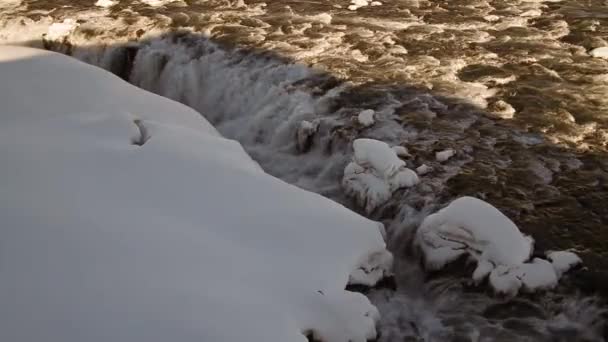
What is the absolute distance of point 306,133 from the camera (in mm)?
5156

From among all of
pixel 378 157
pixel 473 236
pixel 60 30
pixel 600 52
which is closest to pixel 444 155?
pixel 378 157

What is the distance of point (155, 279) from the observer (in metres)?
2.60

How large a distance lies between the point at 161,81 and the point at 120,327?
479 cm

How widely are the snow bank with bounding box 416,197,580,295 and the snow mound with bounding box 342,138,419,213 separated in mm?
594

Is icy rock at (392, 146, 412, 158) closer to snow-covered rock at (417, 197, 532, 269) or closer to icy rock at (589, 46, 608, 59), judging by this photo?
snow-covered rock at (417, 197, 532, 269)

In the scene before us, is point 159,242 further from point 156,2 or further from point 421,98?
point 156,2

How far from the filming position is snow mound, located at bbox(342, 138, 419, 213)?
166 inches

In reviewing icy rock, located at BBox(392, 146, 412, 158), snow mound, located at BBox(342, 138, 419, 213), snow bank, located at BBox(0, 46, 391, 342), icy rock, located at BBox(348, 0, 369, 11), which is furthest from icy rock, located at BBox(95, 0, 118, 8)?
icy rock, located at BBox(392, 146, 412, 158)

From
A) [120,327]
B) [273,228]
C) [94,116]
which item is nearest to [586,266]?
[273,228]

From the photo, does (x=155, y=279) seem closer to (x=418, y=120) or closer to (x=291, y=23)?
(x=418, y=120)

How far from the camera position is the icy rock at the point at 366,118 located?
5.06m

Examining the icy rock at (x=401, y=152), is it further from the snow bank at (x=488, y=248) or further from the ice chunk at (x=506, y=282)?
the ice chunk at (x=506, y=282)

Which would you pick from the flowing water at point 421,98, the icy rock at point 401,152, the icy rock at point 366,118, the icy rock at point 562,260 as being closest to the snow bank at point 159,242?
the flowing water at point 421,98

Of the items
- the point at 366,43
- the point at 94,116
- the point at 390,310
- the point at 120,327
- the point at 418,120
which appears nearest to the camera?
the point at 120,327
